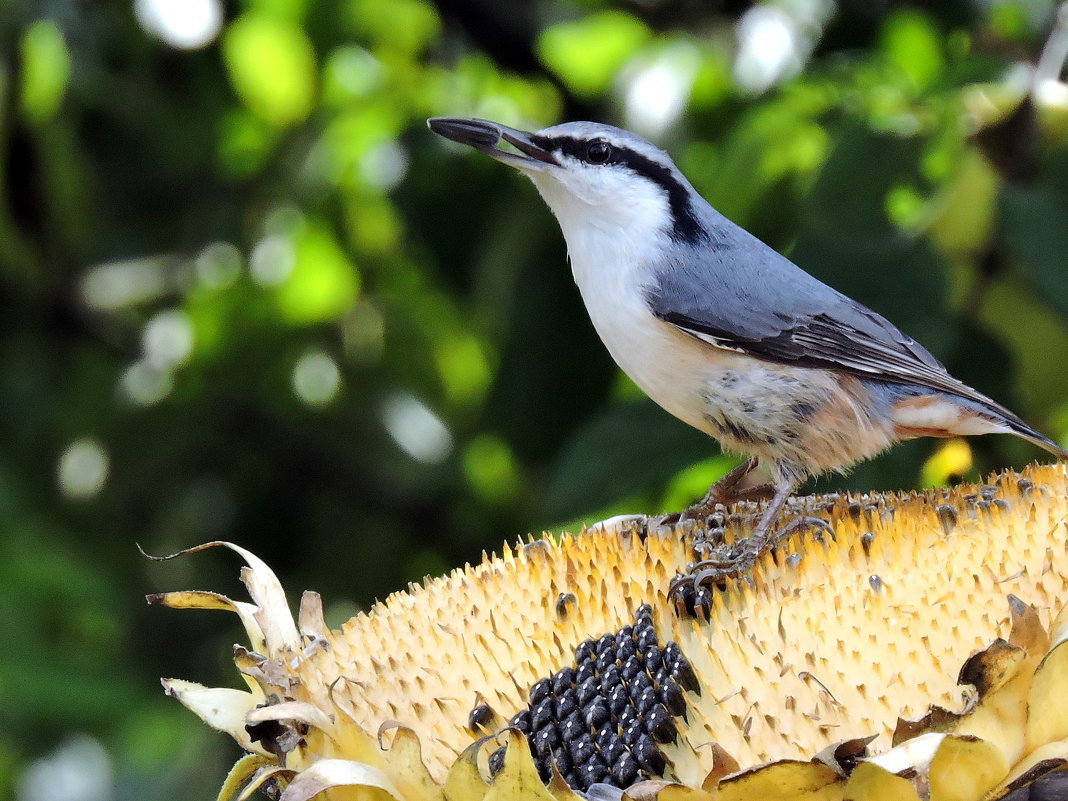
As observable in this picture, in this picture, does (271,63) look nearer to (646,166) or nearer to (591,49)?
(591,49)

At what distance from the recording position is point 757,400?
92.8 inches

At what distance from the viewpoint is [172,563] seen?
4160mm

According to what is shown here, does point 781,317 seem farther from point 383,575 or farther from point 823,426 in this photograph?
point 383,575

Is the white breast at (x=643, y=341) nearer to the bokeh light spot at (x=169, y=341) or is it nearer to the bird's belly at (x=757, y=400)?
the bird's belly at (x=757, y=400)

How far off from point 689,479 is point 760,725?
1.42 metres

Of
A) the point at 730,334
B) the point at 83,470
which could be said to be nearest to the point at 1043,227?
the point at 730,334

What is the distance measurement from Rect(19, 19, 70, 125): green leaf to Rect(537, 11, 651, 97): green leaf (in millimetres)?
1274

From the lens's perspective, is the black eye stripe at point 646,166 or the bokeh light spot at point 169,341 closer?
the black eye stripe at point 646,166

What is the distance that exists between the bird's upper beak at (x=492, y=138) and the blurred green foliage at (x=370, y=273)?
0.58 meters

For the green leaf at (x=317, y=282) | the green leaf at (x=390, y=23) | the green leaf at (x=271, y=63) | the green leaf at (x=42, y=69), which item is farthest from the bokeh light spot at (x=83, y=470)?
the green leaf at (x=390, y=23)

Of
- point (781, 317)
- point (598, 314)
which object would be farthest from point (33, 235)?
point (781, 317)

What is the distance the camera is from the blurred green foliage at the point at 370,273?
2.90 m

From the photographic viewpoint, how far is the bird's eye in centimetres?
276

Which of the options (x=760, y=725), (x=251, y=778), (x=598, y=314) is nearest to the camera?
(x=760, y=725)
